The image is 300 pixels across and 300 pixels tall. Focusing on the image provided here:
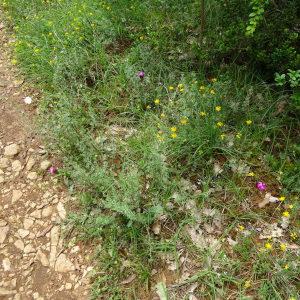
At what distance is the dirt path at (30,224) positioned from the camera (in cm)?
284

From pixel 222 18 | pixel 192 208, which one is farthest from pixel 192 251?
pixel 222 18

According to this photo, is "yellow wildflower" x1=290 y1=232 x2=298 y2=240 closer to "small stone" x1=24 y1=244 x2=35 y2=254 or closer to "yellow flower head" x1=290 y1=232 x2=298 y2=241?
"yellow flower head" x1=290 y1=232 x2=298 y2=241

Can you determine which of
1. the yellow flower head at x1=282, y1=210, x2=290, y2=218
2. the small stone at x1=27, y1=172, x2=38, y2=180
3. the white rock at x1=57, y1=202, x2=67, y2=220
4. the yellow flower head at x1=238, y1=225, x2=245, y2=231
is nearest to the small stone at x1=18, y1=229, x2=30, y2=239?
the white rock at x1=57, y1=202, x2=67, y2=220

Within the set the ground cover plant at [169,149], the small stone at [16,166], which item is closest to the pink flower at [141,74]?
the ground cover plant at [169,149]

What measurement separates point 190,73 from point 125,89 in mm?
769

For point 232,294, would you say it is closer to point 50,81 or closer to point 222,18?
point 222,18

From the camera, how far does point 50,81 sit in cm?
425

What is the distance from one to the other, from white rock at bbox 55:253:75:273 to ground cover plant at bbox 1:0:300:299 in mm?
234

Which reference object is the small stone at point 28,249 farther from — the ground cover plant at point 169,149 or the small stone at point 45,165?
the small stone at point 45,165

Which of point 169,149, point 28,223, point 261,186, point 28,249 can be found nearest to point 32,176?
point 28,223

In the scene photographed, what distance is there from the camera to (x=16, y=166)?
3656 millimetres

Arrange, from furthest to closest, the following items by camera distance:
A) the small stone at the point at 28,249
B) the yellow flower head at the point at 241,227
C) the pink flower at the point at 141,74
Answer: the pink flower at the point at 141,74
the small stone at the point at 28,249
the yellow flower head at the point at 241,227

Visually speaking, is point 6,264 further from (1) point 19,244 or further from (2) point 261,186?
(2) point 261,186

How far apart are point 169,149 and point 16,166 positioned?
5.36ft
